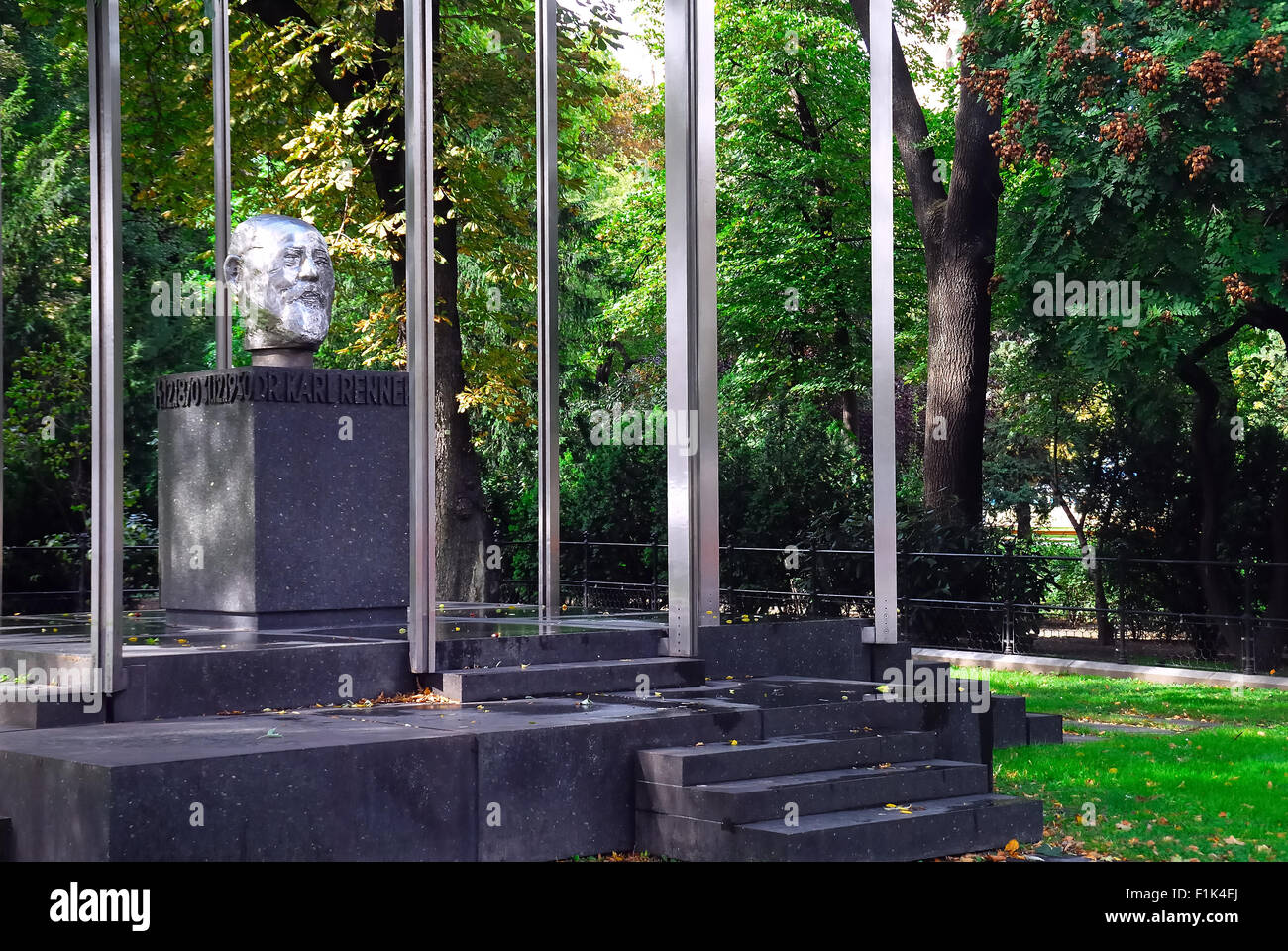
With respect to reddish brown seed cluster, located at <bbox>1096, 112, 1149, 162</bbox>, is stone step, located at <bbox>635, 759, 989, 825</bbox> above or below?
below

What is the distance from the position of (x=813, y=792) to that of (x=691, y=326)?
4.00 metres

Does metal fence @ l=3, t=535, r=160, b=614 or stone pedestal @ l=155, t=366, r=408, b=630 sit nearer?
stone pedestal @ l=155, t=366, r=408, b=630

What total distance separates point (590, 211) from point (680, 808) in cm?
2872

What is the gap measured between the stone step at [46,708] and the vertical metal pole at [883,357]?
5.83m

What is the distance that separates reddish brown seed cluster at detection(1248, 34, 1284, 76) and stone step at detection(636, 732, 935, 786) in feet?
31.9

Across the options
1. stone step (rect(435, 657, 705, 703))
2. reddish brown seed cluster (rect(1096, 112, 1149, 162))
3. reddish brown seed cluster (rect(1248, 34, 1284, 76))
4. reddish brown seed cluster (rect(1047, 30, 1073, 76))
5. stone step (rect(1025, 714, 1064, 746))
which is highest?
reddish brown seed cluster (rect(1047, 30, 1073, 76))

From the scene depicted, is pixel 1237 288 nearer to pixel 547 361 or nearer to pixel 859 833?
pixel 547 361

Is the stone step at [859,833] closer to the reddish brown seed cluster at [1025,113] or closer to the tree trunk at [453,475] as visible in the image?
the tree trunk at [453,475]

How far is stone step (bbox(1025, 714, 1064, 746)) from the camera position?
1316cm

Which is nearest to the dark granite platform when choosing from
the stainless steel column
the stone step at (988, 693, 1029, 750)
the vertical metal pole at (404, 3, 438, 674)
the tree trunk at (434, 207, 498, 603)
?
the vertical metal pole at (404, 3, 438, 674)

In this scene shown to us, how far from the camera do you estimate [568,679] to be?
10.4 meters

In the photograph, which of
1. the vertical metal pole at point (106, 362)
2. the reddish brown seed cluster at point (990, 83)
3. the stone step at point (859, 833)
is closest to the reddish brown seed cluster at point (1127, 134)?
the reddish brown seed cluster at point (990, 83)

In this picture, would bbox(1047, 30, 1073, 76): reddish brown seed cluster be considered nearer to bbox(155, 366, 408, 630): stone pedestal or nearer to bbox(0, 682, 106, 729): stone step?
bbox(155, 366, 408, 630): stone pedestal
